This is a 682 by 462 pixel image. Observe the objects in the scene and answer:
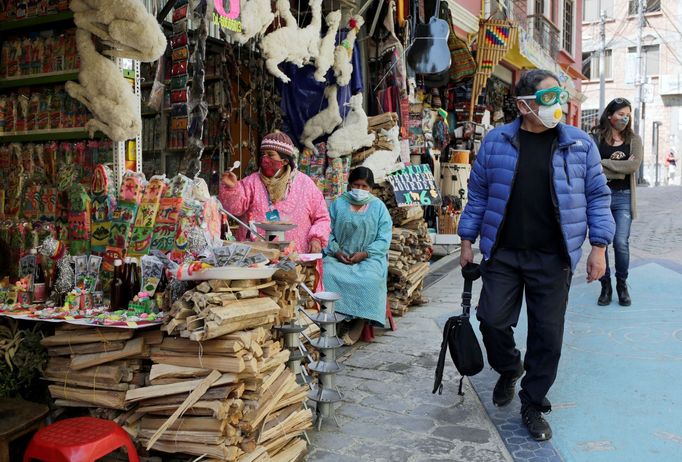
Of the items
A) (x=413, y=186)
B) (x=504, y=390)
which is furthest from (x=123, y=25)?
(x=413, y=186)

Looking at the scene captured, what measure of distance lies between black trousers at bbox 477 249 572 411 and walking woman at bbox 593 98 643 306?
114 inches

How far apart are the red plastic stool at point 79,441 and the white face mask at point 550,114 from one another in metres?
2.67

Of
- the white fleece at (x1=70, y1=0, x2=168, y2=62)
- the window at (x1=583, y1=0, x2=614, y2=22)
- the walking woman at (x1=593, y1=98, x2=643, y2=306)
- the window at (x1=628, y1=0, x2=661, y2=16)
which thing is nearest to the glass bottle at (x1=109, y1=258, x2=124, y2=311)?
the white fleece at (x1=70, y1=0, x2=168, y2=62)

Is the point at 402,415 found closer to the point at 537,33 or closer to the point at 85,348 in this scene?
the point at 85,348

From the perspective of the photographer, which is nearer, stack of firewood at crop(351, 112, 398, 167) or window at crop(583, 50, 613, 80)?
stack of firewood at crop(351, 112, 398, 167)

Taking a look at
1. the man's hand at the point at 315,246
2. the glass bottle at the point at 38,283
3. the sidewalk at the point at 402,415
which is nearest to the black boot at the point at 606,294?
the sidewalk at the point at 402,415

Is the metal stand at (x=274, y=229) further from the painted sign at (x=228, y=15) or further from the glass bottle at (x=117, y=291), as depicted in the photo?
the painted sign at (x=228, y=15)

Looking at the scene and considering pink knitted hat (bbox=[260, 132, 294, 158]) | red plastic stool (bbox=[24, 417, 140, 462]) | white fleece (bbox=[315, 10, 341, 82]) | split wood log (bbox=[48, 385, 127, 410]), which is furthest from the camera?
white fleece (bbox=[315, 10, 341, 82])

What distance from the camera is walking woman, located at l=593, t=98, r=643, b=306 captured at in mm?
6000

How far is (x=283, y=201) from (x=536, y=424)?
2377mm

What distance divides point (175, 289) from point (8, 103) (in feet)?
7.57

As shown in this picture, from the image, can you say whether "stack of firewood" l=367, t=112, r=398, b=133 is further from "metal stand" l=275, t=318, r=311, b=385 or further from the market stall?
"metal stand" l=275, t=318, r=311, b=385

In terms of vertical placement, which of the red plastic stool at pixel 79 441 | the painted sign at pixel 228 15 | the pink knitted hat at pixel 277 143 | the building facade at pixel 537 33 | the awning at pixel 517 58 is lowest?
the red plastic stool at pixel 79 441

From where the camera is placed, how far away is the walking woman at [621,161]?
6.00 meters
